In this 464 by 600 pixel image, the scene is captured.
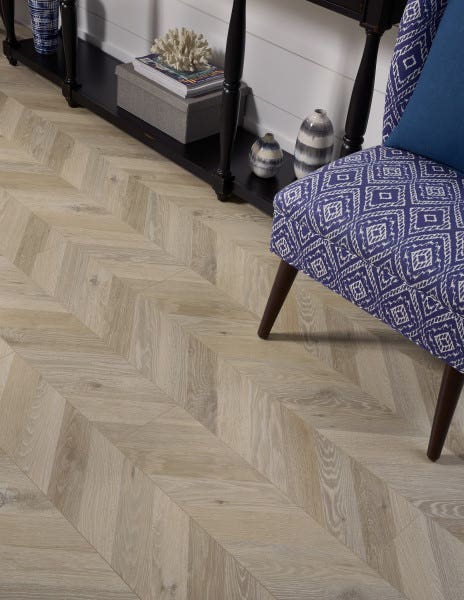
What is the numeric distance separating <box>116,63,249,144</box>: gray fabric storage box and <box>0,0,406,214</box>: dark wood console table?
26mm

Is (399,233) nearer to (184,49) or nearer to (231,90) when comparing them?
(231,90)

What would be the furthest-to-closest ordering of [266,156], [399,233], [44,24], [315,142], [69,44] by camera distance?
[44,24] < [69,44] < [266,156] < [315,142] < [399,233]

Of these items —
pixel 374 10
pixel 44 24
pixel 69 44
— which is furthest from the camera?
pixel 44 24

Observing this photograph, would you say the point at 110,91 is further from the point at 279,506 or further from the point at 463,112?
the point at 279,506

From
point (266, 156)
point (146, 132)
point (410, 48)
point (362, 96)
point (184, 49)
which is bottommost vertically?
point (146, 132)

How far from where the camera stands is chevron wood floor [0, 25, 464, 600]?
140cm

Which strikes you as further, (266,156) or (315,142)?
(266,156)

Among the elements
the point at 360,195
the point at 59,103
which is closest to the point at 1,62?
the point at 59,103

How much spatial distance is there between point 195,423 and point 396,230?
53 centimetres

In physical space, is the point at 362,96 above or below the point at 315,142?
above

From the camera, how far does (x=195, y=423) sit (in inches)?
65.4

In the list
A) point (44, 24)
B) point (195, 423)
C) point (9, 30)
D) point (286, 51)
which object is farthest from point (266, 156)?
point (9, 30)

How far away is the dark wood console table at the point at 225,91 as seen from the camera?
187 cm

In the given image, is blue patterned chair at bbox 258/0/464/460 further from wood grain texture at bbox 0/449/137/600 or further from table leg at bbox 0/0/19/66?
table leg at bbox 0/0/19/66
